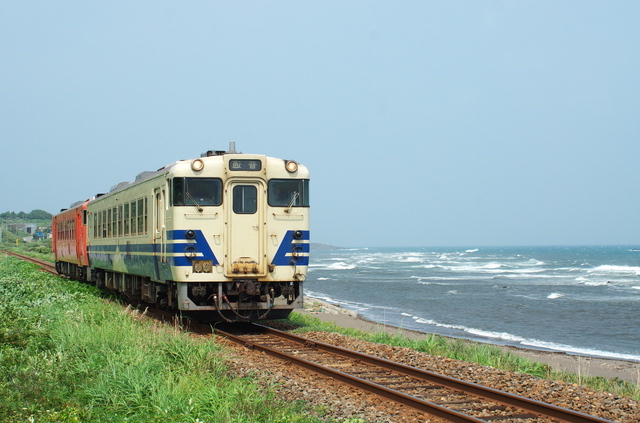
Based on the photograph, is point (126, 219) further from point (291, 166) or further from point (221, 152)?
point (291, 166)

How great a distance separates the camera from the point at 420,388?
8570mm

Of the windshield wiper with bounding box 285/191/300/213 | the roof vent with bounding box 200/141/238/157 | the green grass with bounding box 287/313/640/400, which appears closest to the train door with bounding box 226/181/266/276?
the windshield wiper with bounding box 285/191/300/213

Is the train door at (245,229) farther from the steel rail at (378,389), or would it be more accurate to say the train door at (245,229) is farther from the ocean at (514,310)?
the ocean at (514,310)

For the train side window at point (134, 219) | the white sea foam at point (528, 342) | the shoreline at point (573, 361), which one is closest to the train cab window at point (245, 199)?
the train side window at point (134, 219)

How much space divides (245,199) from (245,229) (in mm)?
539

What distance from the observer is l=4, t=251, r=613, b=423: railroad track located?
7207 millimetres

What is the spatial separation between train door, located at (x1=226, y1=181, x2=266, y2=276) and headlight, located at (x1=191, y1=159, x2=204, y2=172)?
0.60 m

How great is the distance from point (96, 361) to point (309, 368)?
2.73 meters

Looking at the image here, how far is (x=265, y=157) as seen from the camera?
12.9 meters

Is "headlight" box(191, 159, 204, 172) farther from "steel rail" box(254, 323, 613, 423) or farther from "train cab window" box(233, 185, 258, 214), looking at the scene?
"steel rail" box(254, 323, 613, 423)

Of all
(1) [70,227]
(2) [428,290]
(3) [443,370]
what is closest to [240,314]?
(3) [443,370]

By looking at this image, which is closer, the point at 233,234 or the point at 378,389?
the point at 378,389

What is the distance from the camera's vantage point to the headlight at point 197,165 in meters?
12.6

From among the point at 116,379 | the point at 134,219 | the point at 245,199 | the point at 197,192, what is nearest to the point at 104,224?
the point at 134,219
